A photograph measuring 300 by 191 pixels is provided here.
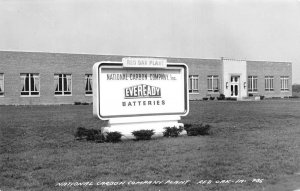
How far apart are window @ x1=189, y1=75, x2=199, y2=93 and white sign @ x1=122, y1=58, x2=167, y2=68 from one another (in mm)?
39545

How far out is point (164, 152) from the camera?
32.2 ft

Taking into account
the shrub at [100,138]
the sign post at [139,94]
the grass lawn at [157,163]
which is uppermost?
the sign post at [139,94]

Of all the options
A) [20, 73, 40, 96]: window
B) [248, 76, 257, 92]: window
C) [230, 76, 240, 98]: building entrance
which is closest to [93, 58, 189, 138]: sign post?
[20, 73, 40, 96]: window

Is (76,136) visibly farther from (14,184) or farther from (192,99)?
(192,99)

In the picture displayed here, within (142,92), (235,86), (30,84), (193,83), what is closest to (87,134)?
(142,92)

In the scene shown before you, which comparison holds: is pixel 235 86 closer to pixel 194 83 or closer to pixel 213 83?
pixel 213 83

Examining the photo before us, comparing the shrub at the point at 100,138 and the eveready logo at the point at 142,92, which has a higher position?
the eveready logo at the point at 142,92

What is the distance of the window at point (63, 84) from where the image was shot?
4353cm

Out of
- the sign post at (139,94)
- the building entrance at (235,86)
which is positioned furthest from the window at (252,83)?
the sign post at (139,94)

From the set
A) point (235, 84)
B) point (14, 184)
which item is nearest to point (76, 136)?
point (14, 184)

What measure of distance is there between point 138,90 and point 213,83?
43284 millimetres

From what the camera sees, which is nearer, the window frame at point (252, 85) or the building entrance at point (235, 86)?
the building entrance at point (235, 86)

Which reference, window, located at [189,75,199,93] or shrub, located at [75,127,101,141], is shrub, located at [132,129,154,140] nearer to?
shrub, located at [75,127,101,141]

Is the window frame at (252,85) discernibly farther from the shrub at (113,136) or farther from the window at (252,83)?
the shrub at (113,136)
